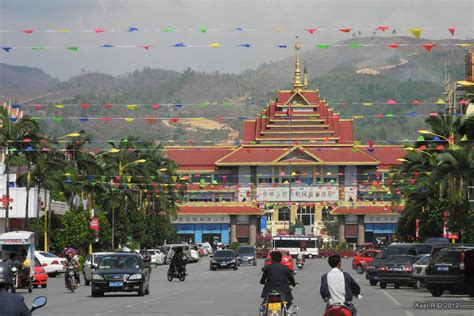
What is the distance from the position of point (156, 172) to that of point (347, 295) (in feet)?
312

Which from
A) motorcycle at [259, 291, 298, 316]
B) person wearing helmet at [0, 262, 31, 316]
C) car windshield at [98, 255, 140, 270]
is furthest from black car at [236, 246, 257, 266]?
person wearing helmet at [0, 262, 31, 316]

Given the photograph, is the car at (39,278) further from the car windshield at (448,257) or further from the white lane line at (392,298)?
the car windshield at (448,257)

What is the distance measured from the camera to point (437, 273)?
37875 mm

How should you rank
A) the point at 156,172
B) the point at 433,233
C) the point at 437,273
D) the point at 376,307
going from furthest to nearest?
the point at 156,172 < the point at 433,233 < the point at 437,273 < the point at 376,307

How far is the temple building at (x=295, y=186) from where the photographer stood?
15588 cm

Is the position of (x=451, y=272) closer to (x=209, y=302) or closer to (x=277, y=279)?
(x=209, y=302)

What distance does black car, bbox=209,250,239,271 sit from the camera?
7756 centimetres

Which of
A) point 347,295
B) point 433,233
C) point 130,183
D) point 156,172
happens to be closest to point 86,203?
point 130,183

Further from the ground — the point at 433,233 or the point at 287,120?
the point at 287,120

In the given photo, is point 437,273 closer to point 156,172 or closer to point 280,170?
point 156,172

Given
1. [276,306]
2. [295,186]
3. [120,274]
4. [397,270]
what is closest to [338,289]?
[276,306]

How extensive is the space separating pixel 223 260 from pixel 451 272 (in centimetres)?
4108

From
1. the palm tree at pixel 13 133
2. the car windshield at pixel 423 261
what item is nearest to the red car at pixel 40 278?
the car windshield at pixel 423 261

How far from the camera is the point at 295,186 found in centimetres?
16125
